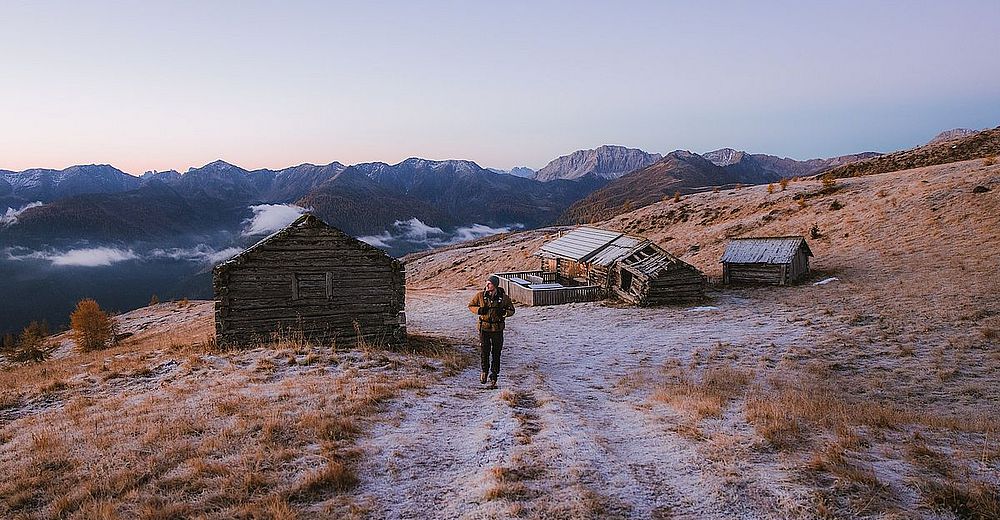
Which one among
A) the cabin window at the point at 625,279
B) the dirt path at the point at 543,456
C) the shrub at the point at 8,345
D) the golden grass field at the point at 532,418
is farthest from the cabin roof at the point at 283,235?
the shrub at the point at 8,345

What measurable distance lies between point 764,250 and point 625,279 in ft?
28.4

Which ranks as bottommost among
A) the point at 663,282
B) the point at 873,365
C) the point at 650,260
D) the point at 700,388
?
the point at 873,365

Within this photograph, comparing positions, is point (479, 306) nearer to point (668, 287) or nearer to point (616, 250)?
point (668, 287)

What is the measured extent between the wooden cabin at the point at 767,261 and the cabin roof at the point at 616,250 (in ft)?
18.2

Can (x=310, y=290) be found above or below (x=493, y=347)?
above

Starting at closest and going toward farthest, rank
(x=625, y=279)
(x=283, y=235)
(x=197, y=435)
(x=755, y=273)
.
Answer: (x=197, y=435), (x=283, y=235), (x=625, y=279), (x=755, y=273)

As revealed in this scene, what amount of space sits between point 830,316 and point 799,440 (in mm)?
16471

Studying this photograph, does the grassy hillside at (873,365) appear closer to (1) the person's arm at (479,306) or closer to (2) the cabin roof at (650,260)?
(2) the cabin roof at (650,260)

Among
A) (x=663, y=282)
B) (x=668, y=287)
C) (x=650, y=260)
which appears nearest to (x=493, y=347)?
(x=663, y=282)

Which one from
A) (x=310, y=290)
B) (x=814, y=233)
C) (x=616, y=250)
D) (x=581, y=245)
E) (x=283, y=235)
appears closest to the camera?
(x=283, y=235)

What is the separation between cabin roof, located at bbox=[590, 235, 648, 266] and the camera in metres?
30.4

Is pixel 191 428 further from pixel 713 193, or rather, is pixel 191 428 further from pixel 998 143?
pixel 998 143

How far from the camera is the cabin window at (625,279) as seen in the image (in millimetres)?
28672

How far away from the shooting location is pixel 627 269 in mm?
28453
